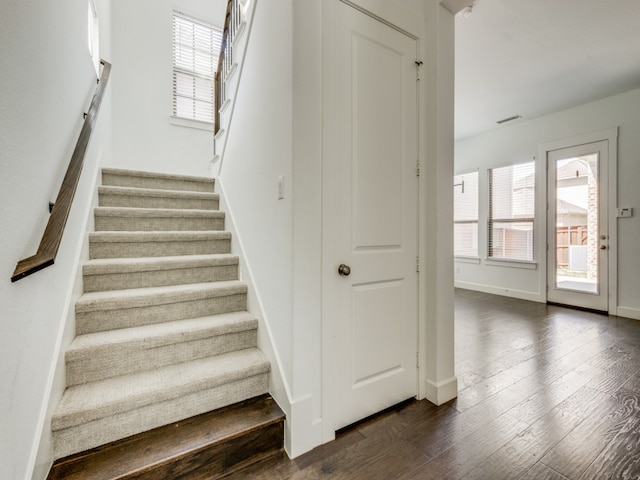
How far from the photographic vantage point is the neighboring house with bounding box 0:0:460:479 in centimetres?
99

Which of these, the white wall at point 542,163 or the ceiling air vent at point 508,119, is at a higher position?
the ceiling air vent at point 508,119

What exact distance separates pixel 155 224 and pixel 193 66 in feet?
10.8

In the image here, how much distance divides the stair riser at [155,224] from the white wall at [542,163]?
4751 millimetres

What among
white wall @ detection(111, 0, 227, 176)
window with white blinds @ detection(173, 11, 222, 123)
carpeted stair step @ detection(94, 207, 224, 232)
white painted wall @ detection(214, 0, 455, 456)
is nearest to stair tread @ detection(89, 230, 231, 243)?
carpeted stair step @ detection(94, 207, 224, 232)

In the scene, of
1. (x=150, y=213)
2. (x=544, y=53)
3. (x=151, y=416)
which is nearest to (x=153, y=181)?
(x=150, y=213)

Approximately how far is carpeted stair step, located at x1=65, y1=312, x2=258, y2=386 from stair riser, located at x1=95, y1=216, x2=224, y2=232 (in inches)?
37.2

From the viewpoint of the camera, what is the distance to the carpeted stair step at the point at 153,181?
268cm

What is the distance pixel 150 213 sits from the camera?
7.76ft

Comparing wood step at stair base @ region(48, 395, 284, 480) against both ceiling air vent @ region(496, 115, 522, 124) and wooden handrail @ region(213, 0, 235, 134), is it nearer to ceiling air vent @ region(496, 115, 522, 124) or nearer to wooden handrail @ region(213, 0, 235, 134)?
wooden handrail @ region(213, 0, 235, 134)

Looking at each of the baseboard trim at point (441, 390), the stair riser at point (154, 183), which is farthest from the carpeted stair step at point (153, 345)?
the stair riser at point (154, 183)

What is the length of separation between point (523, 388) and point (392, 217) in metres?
1.55

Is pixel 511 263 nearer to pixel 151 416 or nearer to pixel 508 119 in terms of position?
pixel 508 119

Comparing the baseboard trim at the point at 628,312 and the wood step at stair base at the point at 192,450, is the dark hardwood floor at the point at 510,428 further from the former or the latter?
the baseboard trim at the point at 628,312

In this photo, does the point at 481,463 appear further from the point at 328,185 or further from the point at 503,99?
the point at 503,99
